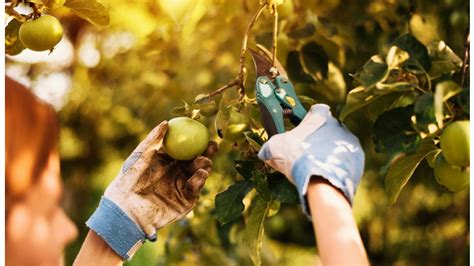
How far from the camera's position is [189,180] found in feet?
4.92

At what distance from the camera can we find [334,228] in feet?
3.83

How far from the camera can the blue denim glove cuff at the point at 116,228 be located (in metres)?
1.53

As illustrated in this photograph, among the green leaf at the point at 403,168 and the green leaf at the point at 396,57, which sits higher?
the green leaf at the point at 396,57

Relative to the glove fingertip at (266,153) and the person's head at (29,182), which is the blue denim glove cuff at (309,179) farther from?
the person's head at (29,182)

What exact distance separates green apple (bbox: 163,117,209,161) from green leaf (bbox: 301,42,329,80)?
0.74 m

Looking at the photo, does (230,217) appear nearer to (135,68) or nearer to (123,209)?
(123,209)

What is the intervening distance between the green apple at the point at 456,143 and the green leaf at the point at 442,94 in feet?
0.09

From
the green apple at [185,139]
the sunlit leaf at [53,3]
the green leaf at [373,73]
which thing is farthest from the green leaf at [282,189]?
the sunlit leaf at [53,3]

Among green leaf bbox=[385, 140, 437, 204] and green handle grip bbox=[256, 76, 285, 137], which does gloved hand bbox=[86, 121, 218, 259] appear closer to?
green handle grip bbox=[256, 76, 285, 137]

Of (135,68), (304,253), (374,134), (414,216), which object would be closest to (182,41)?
(135,68)

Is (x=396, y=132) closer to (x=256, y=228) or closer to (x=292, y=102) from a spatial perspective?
(x=292, y=102)

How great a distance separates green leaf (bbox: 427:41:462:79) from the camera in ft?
4.33

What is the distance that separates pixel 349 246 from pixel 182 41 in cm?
243

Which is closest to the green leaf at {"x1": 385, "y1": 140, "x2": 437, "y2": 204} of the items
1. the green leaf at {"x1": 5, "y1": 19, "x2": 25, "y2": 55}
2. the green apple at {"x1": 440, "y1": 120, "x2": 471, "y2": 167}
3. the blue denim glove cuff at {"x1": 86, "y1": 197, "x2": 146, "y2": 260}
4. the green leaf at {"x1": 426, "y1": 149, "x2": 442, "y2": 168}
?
the green leaf at {"x1": 426, "y1": 149, "x2": 442, "y2": 168}
